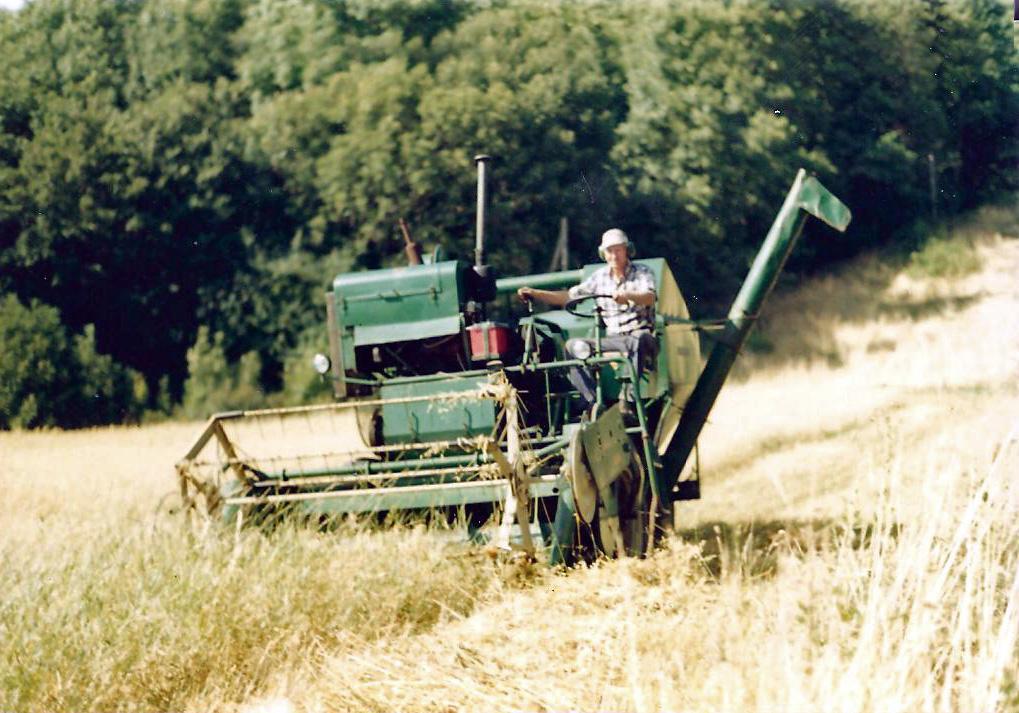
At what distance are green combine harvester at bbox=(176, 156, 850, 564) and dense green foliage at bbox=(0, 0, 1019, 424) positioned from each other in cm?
1496

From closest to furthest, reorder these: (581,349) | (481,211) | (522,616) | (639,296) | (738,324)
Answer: (522,616), (581,349), (639,296), (738,324), (481,211)

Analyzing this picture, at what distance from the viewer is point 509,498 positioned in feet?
24.1

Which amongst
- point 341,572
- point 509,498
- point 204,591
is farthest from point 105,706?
point 509,498

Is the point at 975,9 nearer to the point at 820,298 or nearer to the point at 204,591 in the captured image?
the point at 820,298

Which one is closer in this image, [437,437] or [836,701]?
[836,701]

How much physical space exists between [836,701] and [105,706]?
3.08 m

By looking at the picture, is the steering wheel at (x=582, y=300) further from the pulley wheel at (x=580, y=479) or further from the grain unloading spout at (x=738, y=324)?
the pulley wheel at (x=580, y=479)

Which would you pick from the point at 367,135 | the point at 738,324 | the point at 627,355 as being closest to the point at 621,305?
the point at 627,355

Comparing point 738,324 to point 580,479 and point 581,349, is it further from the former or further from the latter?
point 580,479

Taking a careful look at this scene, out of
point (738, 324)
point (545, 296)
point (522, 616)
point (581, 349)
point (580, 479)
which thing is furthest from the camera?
point (738, 324)

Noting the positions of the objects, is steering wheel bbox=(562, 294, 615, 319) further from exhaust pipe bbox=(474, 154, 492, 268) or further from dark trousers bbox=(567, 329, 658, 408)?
exhaust pipe bbox=(474, 154, 492, 268)

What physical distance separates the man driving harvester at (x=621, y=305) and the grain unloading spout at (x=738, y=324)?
729 millimetres

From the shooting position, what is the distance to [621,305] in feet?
30.1

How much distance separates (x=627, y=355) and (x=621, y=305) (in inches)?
20.0
